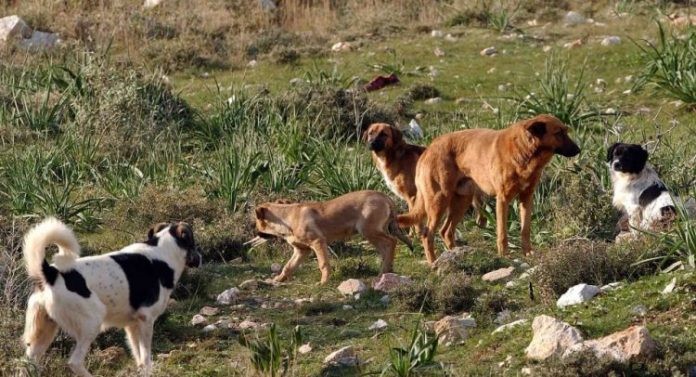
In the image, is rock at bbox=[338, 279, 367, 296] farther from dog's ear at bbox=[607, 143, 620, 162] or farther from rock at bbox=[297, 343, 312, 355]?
dog's ear at bbox=[607, 143, 620, 162]

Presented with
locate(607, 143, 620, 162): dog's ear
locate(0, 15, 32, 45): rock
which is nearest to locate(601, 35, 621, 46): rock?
locate(607, 143, 620, 162): dog's ear

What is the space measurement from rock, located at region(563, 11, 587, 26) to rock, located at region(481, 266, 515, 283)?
1129 centimetres

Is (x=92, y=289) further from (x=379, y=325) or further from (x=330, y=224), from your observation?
A: (x=330, y=224)

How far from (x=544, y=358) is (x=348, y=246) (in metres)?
4.83

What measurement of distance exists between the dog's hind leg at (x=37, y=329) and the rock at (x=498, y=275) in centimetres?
400

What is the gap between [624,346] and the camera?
29.2ft

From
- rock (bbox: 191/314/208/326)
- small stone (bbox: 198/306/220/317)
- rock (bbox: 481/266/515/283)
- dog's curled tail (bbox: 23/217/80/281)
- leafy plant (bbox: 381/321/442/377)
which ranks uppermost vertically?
dog's curled tail (bbox: 23/217/80/281)

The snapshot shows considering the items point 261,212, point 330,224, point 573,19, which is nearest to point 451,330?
point 330,224

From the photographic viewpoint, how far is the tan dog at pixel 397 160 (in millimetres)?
13883

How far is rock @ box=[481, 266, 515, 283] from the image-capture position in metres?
11.7

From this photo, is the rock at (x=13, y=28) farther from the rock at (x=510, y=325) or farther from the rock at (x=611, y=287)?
the rock at (x=510, y=325)

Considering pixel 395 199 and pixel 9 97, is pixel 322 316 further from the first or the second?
pixel 9 97

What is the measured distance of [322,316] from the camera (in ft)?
37.0

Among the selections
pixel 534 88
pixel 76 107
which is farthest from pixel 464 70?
pixel 76 107
